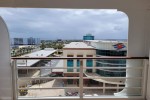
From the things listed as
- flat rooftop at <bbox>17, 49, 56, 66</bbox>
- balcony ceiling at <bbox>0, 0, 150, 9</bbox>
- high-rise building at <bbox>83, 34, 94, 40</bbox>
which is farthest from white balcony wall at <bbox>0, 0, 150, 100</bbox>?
high-rise building at <bbox>83, 34, 94, 40</bbox>

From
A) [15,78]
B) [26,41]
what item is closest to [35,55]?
[26,41]

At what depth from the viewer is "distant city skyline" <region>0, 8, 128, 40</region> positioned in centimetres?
324

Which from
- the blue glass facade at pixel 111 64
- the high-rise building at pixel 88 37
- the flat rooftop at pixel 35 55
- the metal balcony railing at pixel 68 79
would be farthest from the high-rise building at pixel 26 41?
the blue glass facade at pixel 111 64

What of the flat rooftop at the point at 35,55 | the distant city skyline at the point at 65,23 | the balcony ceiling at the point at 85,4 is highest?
the balcony ceiling at the point at 85,4

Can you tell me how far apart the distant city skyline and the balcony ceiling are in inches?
5.7

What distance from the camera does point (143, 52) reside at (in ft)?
11.1

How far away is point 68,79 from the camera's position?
3355 millimetres

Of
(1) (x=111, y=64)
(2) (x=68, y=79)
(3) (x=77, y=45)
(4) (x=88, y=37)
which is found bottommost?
(2) (x=68, y=79)

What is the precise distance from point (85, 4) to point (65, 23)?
1.85 ft

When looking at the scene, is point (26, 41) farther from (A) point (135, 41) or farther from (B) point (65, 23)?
(A) point (135, 41)

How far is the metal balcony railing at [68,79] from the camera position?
3172mm

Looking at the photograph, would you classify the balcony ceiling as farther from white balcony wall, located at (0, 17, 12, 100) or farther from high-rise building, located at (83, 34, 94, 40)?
white balcony wall, located at (0, 17, 12, 100)

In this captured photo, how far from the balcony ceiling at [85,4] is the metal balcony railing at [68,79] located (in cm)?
91

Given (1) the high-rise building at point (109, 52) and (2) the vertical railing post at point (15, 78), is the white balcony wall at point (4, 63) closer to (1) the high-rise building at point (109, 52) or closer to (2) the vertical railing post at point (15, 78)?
(2) the vertical railing post at point (15, 78)
